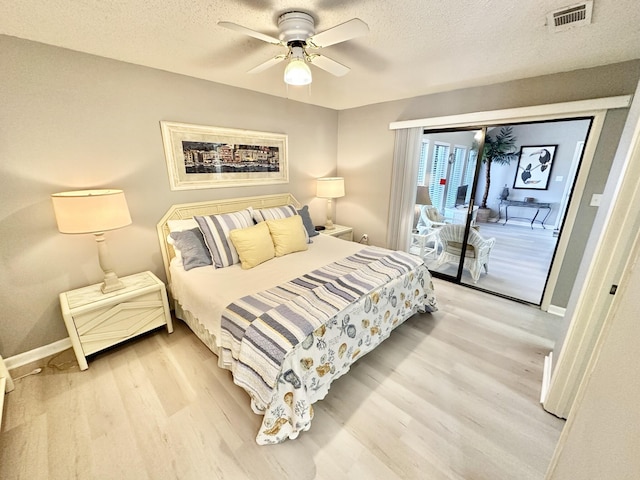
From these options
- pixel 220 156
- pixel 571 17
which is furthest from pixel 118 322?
pixel 571 17

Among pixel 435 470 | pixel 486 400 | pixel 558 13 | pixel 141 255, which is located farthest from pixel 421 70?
pixel 141 255

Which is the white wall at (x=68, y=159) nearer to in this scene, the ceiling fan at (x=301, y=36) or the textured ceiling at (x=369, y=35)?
the textured ceiling at (x=369, y=35)

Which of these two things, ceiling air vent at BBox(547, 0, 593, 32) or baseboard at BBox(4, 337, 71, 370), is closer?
ceiling air vent at BBox(547, 0, 593, 32)

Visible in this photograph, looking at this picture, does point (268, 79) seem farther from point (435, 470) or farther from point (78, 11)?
point (435, 470)

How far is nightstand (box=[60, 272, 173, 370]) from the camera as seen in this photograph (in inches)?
72.5

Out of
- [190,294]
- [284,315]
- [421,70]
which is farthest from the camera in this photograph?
[421,70]

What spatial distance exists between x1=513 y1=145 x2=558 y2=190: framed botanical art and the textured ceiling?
307cm

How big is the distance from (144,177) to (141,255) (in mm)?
734

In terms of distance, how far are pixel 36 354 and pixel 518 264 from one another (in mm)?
5663

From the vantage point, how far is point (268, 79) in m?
2.52

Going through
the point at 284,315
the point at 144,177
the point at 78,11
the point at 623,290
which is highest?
the point at 78,11

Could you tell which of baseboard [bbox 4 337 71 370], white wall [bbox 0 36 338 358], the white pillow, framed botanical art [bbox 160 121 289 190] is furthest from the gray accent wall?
baseboard [bbox 4 337 71 370]

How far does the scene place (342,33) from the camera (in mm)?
1370

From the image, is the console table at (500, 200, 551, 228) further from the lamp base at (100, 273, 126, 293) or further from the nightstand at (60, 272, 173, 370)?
the lamp base at (100, 273, 126, 293)
